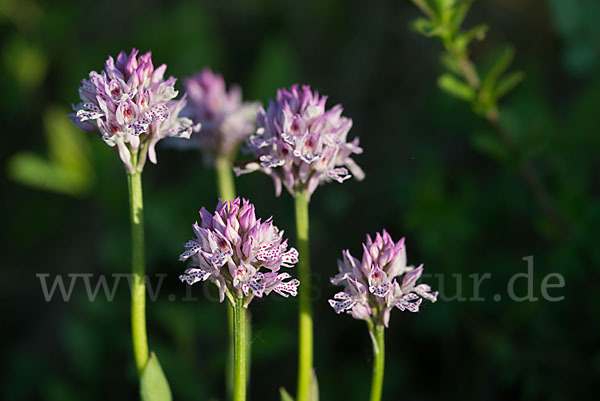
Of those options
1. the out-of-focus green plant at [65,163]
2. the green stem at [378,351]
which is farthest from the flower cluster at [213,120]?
the out-of-focus green plant at [65,163]

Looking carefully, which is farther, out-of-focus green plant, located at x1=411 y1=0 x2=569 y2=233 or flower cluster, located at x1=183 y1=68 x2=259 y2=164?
flower cluster, located at x1=183 y1=68 x2=259 y2=164

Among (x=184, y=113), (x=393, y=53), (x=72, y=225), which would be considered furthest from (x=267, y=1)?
(x=184, y=113)

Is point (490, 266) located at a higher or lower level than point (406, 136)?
lower

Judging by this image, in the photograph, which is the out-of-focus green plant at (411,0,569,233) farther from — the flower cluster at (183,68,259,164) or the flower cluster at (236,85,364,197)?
the flower cluster at (183,68,259,164)

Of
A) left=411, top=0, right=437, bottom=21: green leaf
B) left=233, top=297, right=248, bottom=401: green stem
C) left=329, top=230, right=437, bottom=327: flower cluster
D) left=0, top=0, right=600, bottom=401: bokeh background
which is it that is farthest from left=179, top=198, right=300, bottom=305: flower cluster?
left=0, top=0, right=600, bottom=401: bokeh background

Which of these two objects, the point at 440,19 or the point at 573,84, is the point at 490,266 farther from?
the point at 573,84

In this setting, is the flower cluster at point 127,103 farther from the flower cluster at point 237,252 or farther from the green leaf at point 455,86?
the green leaf at point 455,86
